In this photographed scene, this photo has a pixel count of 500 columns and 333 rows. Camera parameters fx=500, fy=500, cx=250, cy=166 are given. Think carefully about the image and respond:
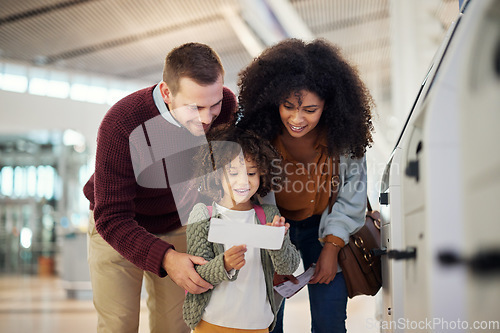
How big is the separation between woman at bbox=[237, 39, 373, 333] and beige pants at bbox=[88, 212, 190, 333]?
62 cm

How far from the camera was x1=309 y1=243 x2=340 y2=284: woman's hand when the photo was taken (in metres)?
1.79

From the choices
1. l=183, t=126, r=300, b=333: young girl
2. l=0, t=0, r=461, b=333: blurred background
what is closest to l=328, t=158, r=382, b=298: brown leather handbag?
l=183, t=126, r=300, b=333: young girl

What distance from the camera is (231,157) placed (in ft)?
5.56

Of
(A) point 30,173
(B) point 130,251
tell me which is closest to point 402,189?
(B) point 130,251

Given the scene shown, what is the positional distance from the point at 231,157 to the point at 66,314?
188 inches

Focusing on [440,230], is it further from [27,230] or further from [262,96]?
[27,230]

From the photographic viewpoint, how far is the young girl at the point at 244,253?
166 cm

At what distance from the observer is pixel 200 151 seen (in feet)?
6.09

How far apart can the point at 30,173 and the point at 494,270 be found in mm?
16111

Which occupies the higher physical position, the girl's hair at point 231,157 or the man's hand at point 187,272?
the girl's hair at point 231,157

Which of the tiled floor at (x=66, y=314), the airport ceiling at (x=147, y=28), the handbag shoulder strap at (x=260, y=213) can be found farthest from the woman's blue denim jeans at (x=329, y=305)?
the airport ceiling at (x=147, y=28)

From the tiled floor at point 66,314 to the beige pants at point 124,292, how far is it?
6.29ft

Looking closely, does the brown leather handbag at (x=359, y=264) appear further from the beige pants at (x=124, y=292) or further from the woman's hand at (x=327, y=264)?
the beige pants at (x=124, y=292)

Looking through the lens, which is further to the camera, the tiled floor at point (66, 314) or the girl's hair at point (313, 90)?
the tiled floor at point (66, 314)
